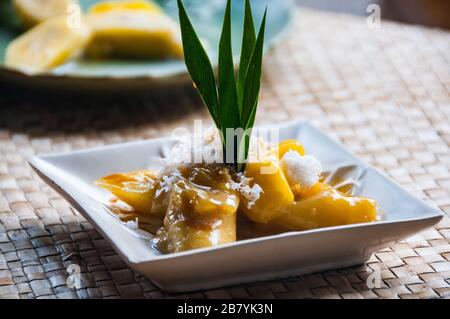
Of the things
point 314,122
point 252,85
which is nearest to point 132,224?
point 252,85

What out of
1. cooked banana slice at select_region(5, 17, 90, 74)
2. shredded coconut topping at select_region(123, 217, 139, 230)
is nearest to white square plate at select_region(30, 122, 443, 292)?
shredded coconut topping at select_region(123, 217, 139, 230)

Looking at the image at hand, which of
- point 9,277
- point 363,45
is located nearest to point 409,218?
point 9,277

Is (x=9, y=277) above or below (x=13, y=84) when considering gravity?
below

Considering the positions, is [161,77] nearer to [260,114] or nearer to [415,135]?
[260,114]

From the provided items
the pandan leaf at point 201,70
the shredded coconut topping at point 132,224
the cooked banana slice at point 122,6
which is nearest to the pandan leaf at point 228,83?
the pandan leaf at point 201,70
